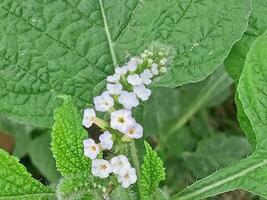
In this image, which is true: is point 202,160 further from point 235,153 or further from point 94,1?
point 94,1

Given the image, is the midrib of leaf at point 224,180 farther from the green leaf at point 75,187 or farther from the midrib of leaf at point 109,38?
the midrib of leaf at point 109,38

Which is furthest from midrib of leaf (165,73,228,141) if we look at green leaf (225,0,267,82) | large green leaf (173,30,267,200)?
large green leaf (173,30,267,200)

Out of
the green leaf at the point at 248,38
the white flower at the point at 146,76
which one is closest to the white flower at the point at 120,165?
the white flower at the point at 146,76

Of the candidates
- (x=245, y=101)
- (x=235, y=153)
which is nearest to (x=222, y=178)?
(x=245, y=101)

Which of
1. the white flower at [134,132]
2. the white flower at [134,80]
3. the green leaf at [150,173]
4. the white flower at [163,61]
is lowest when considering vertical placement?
the green leaf at [150,173]

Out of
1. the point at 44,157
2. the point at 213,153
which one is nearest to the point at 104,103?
the point at 44,157

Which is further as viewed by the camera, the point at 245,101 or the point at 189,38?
the point at 189,38
